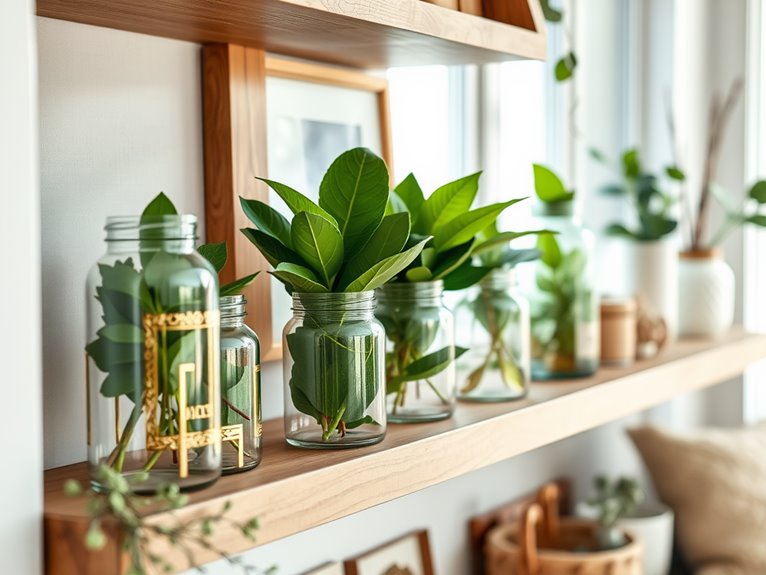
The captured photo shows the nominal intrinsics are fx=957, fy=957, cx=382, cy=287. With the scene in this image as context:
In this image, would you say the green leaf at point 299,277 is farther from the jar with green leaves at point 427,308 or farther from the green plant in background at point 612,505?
the green plant in background at point 612,505

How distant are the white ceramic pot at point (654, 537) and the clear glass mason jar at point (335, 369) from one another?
35.6 inches

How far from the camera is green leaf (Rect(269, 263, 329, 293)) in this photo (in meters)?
0.78

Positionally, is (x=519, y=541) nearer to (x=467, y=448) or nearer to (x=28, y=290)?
(x=467, y=448)

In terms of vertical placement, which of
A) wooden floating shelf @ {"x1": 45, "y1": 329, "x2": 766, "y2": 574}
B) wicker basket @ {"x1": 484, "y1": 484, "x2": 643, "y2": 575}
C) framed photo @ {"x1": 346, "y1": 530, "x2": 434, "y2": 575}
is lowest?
wicker basket @ {"x1": 484, "y1": 484, "x2": 643, "y2": 575}

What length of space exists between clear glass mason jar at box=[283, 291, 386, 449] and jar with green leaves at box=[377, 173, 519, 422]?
0.41 ft

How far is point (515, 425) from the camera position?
1.01 meters

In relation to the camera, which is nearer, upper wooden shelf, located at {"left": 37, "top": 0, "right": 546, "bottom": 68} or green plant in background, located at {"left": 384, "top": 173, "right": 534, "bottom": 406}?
upper wooden shelf, located at {"left": 37, "top": 0, "right": 546, "bottom": 68}

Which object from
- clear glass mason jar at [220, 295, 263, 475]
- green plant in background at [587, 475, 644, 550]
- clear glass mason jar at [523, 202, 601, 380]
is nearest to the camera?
clear glass mason jar at [220, 295, 263, 475]

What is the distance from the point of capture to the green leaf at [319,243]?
0.77 m

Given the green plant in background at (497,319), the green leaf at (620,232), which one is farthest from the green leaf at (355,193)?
the green leaf at (620,232)

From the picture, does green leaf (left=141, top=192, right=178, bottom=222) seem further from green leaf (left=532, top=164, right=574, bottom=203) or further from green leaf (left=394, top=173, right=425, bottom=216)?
green leaf (left=532, top=164, right=574, bottom=203)

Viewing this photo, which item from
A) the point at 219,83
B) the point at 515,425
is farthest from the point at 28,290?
the point at 515,425

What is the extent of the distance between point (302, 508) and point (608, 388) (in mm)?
597

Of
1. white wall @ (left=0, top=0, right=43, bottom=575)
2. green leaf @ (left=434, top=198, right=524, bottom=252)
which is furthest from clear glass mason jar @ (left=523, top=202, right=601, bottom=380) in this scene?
white wall @ (left=0, top=0, right=43, bottom=575)
